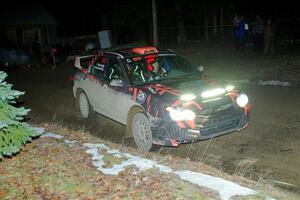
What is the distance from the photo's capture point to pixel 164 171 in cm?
556

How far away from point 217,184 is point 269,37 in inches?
573

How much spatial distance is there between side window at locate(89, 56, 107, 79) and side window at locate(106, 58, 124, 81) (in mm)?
201

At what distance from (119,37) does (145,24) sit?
3.14m

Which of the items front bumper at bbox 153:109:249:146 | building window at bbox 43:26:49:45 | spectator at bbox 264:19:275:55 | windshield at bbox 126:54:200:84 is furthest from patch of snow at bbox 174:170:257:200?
building window at bbox 43:26:49:45

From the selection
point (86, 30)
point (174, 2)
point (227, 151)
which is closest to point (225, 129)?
point (227, 151)

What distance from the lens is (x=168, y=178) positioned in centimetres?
525

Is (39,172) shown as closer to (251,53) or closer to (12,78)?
(12,78)

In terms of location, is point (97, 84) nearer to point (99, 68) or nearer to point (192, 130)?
point (99, 68)

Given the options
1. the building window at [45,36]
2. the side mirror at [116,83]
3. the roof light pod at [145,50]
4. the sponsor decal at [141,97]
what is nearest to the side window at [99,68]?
the roof light pod at [145,50]

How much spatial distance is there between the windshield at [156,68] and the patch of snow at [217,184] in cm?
290

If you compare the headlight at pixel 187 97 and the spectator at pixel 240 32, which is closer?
the headlight at pixel 187 97

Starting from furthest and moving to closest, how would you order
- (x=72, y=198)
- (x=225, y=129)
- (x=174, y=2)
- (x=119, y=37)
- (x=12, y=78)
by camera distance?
(x=119, y=37) < (x=174, y=2) < (x=12, y=78) < (x=225, y=129) < (x=72, y=198)

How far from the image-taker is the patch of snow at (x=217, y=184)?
4770mm

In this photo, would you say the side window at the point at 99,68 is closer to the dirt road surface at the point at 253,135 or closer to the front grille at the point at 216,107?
the dirt road surface at the point at 253,135
